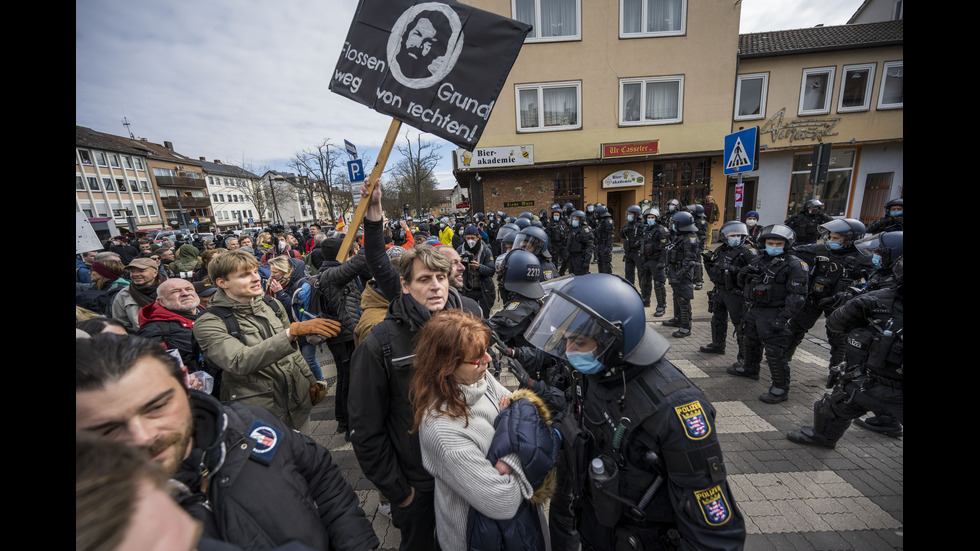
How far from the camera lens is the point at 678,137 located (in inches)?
658

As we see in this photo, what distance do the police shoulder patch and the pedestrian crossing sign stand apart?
22.8 feet

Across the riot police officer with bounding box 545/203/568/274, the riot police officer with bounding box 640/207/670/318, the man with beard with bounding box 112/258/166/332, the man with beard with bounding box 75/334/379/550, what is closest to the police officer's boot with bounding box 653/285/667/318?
the riot police officer with bounding box 640/207/670/318

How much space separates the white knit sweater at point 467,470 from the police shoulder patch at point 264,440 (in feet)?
1.99

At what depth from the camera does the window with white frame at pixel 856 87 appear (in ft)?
56.3

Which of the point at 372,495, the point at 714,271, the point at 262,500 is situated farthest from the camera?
the point at 714,271

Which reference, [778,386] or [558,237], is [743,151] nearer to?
[778,386]

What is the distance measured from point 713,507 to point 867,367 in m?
2.90

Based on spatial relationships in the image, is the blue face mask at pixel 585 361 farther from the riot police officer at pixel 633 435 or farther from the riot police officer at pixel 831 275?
the riot police officer at pixel 831 275

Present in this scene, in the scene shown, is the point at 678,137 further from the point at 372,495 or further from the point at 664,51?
the point at 372,495

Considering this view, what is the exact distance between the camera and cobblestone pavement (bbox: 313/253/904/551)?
263 cm
